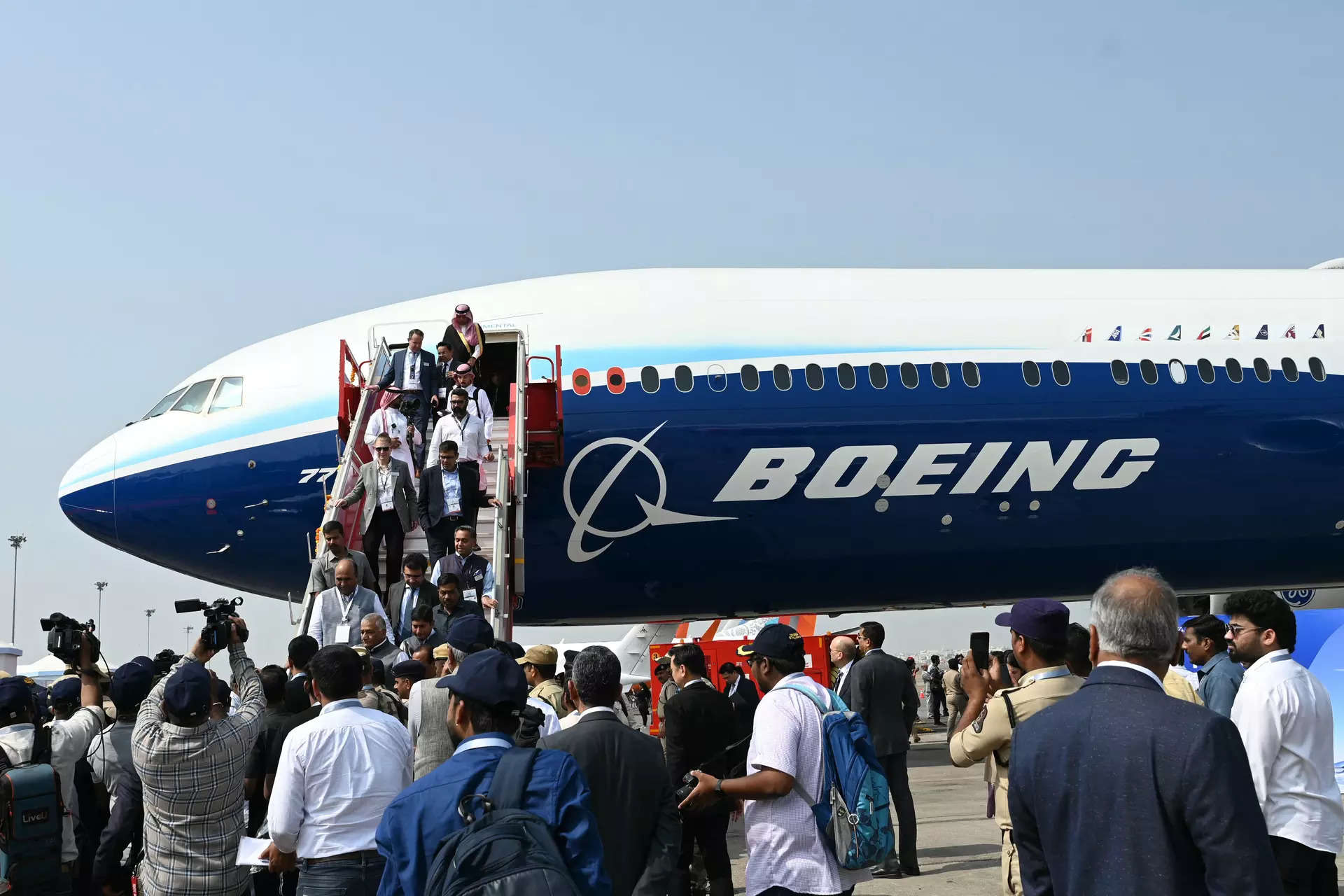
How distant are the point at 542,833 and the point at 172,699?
2600 mm

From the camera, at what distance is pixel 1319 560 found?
16453 mm

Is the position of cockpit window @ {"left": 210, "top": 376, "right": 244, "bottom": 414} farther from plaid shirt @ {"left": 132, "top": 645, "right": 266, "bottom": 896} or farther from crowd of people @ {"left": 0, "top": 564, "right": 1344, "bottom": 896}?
plaid shirt @ {"left": 132, "top": 645, "right": 266, "bottom": 896}

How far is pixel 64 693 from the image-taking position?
280 inches

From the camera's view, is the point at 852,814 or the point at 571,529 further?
the point at 571,529

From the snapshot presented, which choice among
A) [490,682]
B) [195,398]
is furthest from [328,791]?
[195,398]

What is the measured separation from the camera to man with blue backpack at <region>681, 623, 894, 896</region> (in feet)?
17.0

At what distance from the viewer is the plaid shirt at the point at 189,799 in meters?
5.24

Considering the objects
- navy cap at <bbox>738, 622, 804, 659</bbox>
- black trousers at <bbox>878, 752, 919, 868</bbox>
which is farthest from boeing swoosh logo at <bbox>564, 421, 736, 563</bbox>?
navy cap at <bbox>738, 622, 804, 659</bbox>

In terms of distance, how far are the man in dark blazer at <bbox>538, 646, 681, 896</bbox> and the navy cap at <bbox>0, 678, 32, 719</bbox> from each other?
9.28 feet

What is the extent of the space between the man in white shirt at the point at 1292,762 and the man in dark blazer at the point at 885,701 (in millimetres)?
4466

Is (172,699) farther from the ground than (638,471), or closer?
closer

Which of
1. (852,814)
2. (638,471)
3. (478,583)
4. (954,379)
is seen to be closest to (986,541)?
(954,379)

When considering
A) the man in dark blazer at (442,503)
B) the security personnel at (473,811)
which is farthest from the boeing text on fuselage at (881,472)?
the security personnel at (473,811)

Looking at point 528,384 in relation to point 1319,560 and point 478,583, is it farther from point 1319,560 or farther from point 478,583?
point 1319,560
